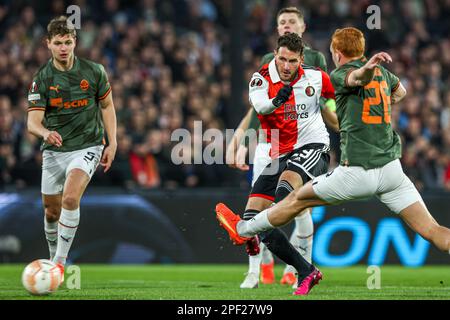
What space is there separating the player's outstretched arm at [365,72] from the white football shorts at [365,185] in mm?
701

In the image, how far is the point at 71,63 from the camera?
32.4 ft

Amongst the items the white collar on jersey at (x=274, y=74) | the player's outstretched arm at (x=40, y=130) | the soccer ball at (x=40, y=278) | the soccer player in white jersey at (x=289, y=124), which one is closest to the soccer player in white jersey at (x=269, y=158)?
the soccer player in white jersey at (x=289, y=124)

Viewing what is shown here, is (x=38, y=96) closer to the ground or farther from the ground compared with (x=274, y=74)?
closer to the ground

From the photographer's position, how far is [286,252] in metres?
8.70

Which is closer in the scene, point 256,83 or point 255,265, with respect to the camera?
point 256,83

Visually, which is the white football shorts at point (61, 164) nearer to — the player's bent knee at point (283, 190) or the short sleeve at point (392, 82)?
the player's bent knee at point (283, 190)

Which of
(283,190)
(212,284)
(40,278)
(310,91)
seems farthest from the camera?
(212,284)

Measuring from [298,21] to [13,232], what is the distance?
601 centimetres

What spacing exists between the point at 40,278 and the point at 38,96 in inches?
85.2

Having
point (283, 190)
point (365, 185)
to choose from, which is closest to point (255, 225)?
point (283, 190)

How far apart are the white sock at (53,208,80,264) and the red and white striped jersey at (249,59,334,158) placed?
2.05 meters

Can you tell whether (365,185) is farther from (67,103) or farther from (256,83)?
(67,103)
